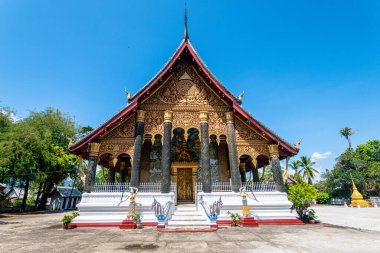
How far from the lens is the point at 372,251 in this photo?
4.76m

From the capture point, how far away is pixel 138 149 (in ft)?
35.4

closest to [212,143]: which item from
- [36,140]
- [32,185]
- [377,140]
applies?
[36,140]

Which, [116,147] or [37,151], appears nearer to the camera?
[116,147]

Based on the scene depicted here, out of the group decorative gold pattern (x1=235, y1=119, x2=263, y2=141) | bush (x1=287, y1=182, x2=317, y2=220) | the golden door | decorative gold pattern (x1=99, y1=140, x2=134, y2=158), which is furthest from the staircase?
bush (x1=287, y1=182, x2=317, y2=220)

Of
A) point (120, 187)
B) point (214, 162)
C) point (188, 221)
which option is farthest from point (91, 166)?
point (214, 162)

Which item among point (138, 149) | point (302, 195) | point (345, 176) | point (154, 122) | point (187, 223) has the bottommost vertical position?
point (187, 223)

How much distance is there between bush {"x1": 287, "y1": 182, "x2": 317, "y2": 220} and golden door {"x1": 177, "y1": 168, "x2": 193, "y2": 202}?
556 cm

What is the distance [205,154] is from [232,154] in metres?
1.44

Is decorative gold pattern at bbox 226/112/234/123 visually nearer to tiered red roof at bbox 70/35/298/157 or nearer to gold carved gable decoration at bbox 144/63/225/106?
tiered red roof at bbox 70/35/298/157

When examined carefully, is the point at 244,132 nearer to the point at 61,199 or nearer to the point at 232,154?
the point at 232,154

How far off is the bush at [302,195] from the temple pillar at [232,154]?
9.21ft

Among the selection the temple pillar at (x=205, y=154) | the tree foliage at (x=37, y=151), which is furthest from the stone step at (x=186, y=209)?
the tree foliage at (x=37, y=151)

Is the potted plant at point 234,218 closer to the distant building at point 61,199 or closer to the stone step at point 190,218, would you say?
the stone step at point 190,218

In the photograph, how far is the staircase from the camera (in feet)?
27.4
